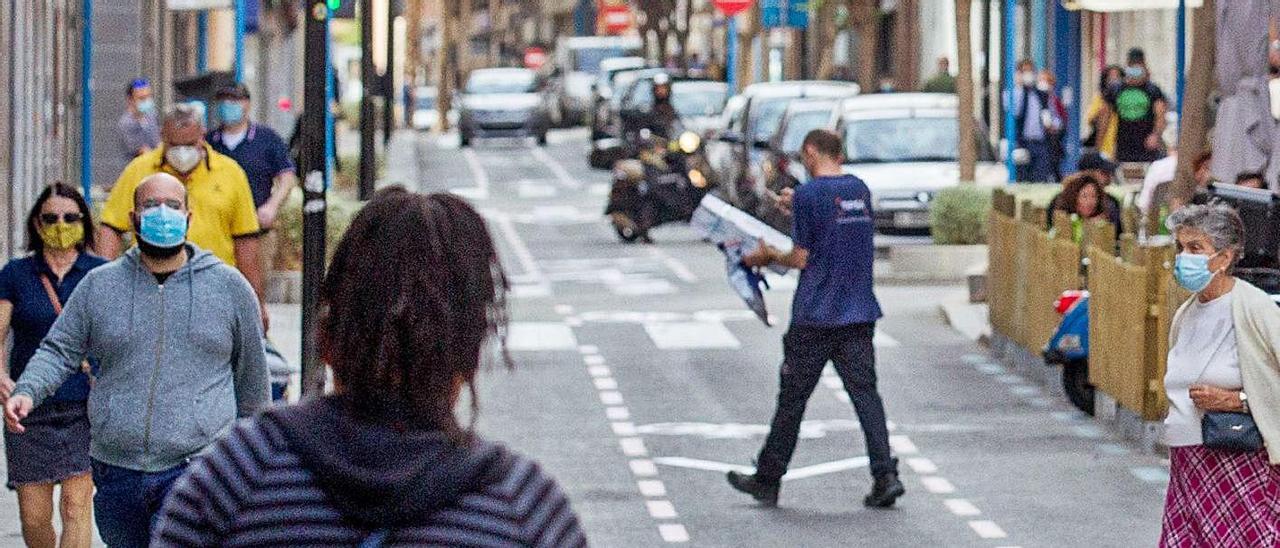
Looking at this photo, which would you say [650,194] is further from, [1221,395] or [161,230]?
[161,230]

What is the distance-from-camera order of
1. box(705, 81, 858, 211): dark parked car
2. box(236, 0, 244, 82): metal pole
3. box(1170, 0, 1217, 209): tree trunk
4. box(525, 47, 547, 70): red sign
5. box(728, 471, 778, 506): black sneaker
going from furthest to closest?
box(525, 47, 547, 70): red sign → box(705, 81, 858, 211): dark parked car → box(236, 0, 244, 82): metal pole → box(1170, 0, 1217, 209): tree trunk → box(728, 471, 778, 506): black sneaker

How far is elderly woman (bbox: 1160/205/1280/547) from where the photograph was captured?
863cm

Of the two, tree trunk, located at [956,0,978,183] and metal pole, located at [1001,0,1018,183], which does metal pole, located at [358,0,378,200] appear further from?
metal pole, located at [1001,0,1018,183]

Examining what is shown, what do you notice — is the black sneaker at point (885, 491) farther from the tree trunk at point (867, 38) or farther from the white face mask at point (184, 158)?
the tree trunk at point (867, 38)

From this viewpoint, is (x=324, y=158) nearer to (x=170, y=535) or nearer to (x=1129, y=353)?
(x=1129, y=353)

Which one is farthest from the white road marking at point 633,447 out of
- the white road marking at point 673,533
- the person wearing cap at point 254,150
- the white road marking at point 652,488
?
the white road marking at point 673,533

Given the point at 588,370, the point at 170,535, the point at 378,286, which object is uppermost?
the point at 378,286

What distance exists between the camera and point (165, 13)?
37875 millimetres

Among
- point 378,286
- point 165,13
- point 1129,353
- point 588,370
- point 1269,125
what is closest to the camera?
point 378,286

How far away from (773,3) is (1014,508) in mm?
43428

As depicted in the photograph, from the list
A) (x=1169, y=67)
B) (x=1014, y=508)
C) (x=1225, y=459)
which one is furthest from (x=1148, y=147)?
(x=1225, y=459)

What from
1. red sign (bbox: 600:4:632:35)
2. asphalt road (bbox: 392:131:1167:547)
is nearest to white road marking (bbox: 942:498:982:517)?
asphalt road (bbox: 392:131:1167:547)

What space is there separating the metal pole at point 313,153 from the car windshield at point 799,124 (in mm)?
19670

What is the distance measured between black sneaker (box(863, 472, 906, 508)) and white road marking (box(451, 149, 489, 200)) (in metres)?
28.4
